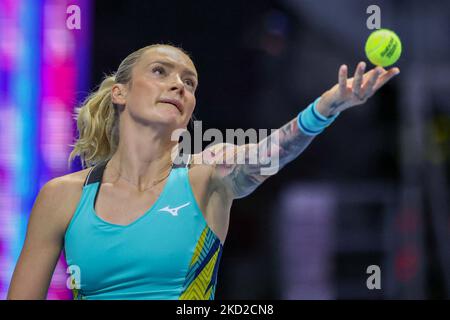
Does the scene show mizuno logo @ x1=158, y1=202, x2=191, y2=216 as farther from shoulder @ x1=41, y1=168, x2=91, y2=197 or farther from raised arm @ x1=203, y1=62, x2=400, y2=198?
shoulder @ x1=41, y1=168, x2=91, y2=197

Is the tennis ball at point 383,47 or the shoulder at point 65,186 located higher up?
the tennis ball at point 383,47

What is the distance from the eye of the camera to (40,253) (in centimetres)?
290

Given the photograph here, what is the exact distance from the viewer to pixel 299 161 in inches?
226

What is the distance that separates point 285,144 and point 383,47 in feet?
1.93

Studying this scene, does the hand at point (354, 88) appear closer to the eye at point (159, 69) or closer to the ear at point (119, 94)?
the eye at point (159, 69)

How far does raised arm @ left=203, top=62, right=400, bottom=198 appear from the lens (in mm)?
2578

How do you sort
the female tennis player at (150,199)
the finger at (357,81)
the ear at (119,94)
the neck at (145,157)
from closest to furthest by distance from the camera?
the finger at (357,81) → the female tennis player at (150,199) → the neck at (145,157) → the ear at (119,94)

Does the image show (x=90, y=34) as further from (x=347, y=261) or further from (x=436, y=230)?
(x=436, y=230)

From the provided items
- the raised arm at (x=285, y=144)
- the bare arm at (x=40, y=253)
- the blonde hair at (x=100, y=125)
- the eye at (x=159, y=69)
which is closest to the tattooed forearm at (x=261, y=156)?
the raised arm at (x=285, y=144)

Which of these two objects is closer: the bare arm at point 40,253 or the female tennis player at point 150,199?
the female tennis player at point 150,199

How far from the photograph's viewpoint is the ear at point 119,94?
313cm

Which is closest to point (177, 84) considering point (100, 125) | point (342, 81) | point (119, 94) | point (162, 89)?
point (162, 89)

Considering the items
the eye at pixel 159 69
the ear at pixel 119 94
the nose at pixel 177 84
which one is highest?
the eye at pixel 159 69
